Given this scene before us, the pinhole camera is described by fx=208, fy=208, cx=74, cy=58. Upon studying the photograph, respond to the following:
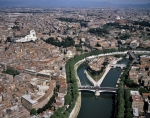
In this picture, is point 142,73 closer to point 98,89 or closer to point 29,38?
point 98,89

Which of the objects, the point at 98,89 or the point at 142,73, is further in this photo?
the point at 142,73

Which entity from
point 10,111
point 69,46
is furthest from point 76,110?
point 69,46

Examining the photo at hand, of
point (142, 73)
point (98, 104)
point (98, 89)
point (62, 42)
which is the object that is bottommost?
point (98, 104)

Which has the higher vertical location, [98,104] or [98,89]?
[98,89]

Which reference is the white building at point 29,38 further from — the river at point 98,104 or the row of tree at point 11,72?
the river at point 98,104

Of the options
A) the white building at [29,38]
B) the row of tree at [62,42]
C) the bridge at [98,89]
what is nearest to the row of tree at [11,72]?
the bridge at [98,89]

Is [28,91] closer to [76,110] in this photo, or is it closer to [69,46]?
A: [76,110]

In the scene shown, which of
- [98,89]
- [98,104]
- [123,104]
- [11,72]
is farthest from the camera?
[11,72]

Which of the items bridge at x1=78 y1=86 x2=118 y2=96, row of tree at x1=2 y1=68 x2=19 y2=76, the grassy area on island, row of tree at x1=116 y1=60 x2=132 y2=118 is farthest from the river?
row of tree at x1=2 y1=68 x2=19 y2=76

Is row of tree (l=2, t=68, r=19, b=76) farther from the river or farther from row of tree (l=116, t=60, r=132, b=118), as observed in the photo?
row of tree (l=116, t=60, r=132, b=118)

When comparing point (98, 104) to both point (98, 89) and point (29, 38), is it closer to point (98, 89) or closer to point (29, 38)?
point (98, 89)

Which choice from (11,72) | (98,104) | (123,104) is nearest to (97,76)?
(98,104)

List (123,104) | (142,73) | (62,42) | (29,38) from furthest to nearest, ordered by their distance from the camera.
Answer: (29,38) → (62,42) → (142,73) → (123,104)
